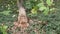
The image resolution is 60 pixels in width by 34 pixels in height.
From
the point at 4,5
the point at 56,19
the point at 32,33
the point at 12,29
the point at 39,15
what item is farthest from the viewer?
the point at 4,5

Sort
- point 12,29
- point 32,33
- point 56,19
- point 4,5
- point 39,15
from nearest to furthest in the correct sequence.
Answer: point 32,33, point 12,29, point 56,19, point 39,15, point 4,5

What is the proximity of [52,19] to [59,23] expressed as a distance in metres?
0.40

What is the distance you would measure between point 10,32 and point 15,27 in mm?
250

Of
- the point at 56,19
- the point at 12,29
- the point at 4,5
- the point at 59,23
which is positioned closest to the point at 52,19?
the point at 56,19

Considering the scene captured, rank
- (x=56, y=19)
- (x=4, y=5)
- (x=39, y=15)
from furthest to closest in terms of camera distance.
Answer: (x=4, y=5) < (x=39, y=15) < (x=56, y=19)

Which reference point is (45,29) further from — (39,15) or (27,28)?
(39,15)

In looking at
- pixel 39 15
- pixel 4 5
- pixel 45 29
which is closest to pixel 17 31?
pixel 45 29

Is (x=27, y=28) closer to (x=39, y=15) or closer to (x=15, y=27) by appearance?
(x=15, y=27)

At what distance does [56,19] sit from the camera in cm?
468

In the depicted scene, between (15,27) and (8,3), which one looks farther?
(8,3)

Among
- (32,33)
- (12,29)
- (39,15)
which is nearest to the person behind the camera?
(32,33)

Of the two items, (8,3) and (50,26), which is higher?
(8,3)

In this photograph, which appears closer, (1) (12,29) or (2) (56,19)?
(1) (12,29)

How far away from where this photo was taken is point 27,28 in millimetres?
4203
